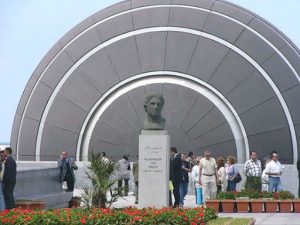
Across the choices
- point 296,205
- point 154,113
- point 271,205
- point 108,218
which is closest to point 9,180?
point 154,113

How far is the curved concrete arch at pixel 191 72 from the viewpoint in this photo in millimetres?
37031

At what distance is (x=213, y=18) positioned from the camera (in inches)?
1486

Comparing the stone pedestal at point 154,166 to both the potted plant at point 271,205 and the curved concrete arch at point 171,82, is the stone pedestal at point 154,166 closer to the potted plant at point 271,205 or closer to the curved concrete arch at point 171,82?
the potted plant at point 271,205

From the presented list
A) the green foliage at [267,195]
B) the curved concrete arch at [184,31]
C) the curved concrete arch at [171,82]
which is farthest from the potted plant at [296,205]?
the curved concrete arch at [184,31]

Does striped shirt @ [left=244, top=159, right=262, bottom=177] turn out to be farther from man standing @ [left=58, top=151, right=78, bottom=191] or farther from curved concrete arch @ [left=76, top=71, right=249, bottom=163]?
curved concrete arch @ [left=76, top=71, right=249, bottom=163]

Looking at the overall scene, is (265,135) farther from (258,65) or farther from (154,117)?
(154,117)

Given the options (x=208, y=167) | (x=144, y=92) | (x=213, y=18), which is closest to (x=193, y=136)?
(x=144, y=92)

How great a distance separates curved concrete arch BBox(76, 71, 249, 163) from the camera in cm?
3712

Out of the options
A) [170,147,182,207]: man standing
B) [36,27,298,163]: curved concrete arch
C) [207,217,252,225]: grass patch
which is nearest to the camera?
[207,217,252,225]: grass patch

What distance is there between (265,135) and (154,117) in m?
16.1

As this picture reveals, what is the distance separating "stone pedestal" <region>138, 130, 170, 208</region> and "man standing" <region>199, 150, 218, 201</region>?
271 centimetres

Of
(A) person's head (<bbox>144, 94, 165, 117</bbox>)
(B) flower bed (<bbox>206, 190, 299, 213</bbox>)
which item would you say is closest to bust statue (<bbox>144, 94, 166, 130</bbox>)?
(A) person's head (<bbox>144, 94, 165, 117</bbox>)

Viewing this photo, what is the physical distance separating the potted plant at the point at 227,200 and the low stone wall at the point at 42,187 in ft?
17.2

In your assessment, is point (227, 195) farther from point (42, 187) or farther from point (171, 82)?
point (171, 82)
